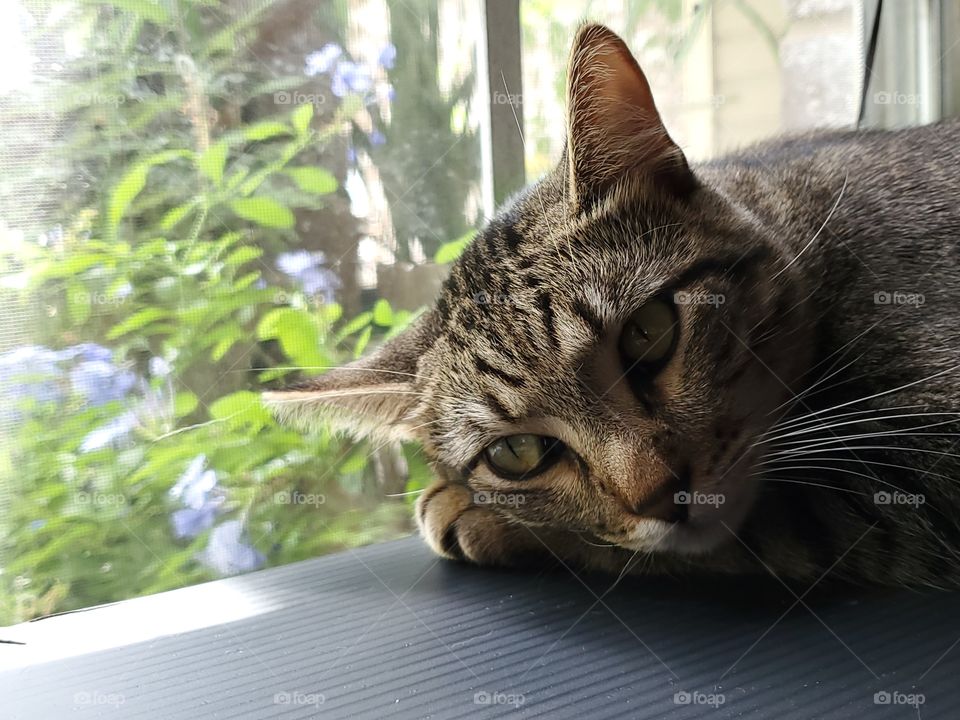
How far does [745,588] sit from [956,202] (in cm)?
66

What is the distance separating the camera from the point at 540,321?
94cm

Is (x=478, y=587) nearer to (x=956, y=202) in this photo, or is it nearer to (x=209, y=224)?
(x=209, y=224)

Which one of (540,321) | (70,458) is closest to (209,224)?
(70,458)

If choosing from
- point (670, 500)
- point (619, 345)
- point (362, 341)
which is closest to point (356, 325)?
point (362, 341)

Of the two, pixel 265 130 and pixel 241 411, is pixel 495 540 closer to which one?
pixel 241 411

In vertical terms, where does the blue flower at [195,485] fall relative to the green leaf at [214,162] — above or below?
below

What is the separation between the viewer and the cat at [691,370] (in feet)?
2.89

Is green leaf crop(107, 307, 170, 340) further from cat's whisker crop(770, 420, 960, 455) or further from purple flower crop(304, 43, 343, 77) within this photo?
cat's whisker crop(770, 420, 960, 455)

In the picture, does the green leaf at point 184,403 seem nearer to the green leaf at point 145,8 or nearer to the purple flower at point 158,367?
the purple flower at point 158,367

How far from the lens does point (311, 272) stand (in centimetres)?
140

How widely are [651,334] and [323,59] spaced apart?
0.90 meters

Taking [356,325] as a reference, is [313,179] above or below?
above

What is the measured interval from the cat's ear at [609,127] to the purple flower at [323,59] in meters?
0.63

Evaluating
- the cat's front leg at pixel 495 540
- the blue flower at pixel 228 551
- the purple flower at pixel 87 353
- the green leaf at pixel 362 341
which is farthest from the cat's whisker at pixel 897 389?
the purple flower at pixel 87 353
